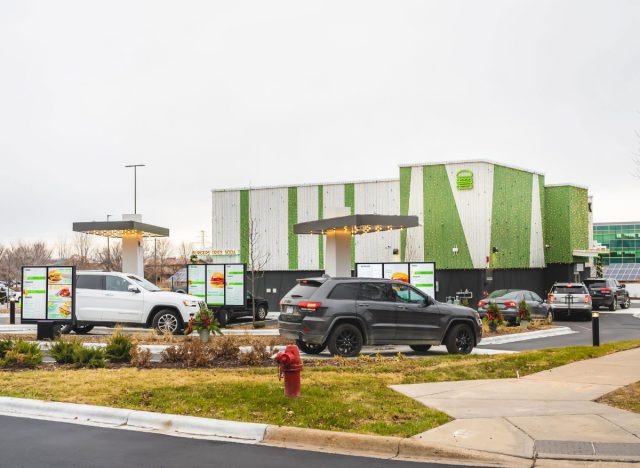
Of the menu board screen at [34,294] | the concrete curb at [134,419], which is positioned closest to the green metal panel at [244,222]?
the menu board screen at [34,294]

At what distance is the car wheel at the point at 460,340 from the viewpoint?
677 inches

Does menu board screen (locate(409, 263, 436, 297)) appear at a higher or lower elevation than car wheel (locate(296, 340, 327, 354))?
higher

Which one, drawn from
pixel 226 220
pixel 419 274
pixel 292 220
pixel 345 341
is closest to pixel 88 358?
pixel 345 341

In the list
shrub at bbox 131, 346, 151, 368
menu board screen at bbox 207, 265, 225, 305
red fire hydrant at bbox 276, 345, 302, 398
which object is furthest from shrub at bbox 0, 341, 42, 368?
menu board screen at bbox 207, 265, 225, 305

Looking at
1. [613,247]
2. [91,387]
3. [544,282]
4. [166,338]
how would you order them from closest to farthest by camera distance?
[91,387], [166,338], [544,282], [613,247]

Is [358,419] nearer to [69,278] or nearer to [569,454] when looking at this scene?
[569,454]

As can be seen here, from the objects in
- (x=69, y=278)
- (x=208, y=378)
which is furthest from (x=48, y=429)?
(x=69, y=278)

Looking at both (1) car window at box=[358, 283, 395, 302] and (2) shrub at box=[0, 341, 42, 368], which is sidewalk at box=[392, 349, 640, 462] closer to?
(1) car window at box=[358, 283, 395, 302]

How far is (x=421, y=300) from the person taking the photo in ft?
56.0

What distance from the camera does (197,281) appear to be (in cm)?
2877

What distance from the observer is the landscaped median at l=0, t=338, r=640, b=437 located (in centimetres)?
909

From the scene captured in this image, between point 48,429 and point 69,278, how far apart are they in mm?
13993

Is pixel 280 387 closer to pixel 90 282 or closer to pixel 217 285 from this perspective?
pixel 90 282

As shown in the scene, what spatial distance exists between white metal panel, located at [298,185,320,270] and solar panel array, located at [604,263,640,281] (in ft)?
141
